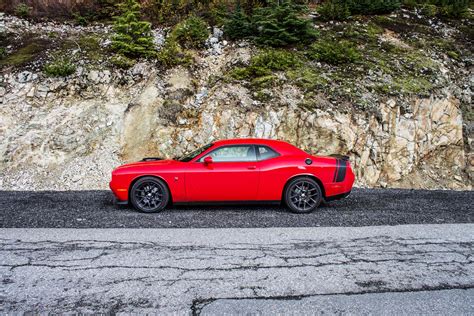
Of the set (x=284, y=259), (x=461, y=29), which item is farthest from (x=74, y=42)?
(x=461, y=29)

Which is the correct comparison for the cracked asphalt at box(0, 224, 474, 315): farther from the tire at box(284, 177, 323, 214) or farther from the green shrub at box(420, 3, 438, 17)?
the green shrub at box(420, 3, 438, 17)

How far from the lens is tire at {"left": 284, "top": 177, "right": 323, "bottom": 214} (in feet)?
21.7

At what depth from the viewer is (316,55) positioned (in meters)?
12.1

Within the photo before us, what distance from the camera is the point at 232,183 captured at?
659 cm

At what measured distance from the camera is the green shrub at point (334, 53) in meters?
12.0

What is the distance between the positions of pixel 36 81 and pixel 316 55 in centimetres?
930

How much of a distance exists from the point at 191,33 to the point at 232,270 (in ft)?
35.6

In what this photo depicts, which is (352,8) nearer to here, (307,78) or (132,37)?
(307,78)

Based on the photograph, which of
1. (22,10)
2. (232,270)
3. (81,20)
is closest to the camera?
(232,270)

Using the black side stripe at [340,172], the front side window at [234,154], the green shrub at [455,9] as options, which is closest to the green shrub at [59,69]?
the front side window at [234,154]

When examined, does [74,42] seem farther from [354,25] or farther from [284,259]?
[284,259]

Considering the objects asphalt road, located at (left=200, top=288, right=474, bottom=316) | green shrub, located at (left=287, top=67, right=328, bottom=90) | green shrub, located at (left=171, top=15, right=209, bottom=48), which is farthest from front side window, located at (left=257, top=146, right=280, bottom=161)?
green shrub, located at (left=171, top=15, right=209, bottom=48)

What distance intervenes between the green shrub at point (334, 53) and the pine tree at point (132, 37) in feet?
18.7

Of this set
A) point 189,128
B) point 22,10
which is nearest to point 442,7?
point 189,128
